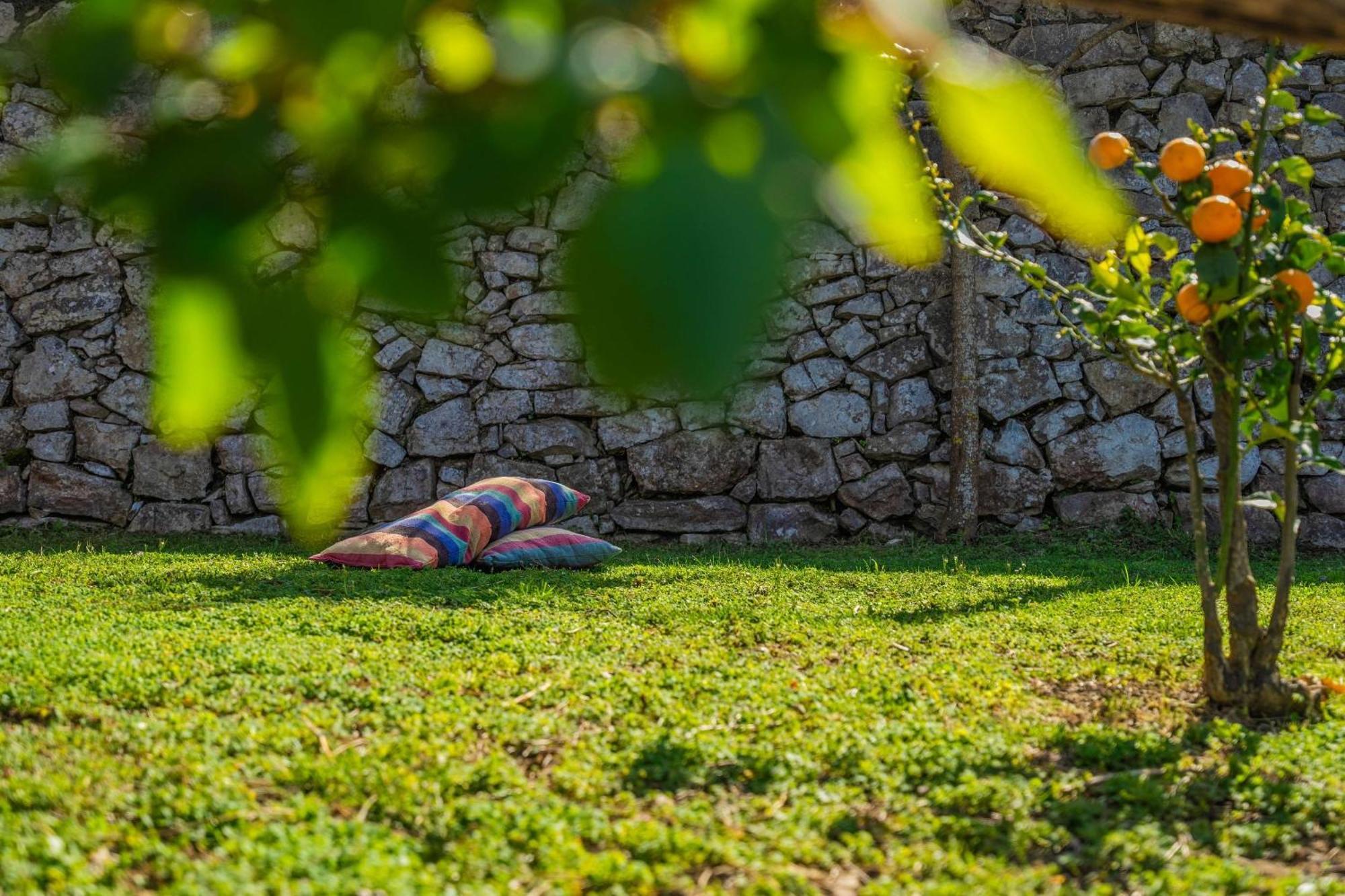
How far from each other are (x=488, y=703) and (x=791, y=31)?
1850 millimetres

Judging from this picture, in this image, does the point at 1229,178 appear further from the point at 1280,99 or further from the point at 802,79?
the point at 802,79

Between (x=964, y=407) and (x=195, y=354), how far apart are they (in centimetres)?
525

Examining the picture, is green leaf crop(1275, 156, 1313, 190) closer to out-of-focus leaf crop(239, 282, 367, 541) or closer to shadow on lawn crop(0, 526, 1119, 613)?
shadow on lawn crop(0, 526, 1119, 613)

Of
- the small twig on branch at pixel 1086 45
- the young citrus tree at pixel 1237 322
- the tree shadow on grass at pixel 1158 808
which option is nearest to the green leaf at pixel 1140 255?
the young citrus tree at pixel 1237 322

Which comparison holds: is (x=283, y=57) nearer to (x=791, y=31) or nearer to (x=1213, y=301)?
(x=791, y=31)

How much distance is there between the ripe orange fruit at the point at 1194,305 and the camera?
2000 mm

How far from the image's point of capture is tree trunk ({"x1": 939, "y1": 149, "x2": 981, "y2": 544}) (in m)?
5.41

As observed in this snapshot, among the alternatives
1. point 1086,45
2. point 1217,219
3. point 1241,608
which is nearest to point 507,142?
point 1217,219

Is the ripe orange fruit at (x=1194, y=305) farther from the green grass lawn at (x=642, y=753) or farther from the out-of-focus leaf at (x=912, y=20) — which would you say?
the out-of-focus leaf at (x=912, y=20)

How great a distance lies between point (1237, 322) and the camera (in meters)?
2.03

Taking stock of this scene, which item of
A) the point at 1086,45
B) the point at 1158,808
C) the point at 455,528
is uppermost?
the point at 1086,45

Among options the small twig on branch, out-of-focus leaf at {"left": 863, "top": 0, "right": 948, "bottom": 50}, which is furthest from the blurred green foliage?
the small twig on branch

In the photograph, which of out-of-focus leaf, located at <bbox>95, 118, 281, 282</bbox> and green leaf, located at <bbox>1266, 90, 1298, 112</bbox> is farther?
green leaf, located at <bbox>1266, 90, 1298, 112</bbox>

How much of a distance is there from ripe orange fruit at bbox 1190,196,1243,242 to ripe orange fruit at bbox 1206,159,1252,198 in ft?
0.19
